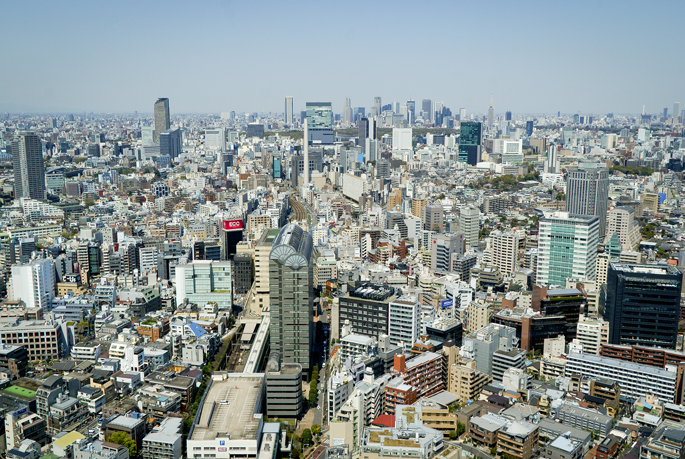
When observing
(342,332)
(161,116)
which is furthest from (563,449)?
(161,116)

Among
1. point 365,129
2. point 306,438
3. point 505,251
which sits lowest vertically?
point 306,438

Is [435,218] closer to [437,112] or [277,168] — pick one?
[277,168]

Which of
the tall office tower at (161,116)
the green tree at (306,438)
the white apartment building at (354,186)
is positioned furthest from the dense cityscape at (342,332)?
the tall office tower at (161,116)

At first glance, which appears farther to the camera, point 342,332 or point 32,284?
point 32,284

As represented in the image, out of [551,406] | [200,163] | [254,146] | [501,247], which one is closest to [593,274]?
[501,247]

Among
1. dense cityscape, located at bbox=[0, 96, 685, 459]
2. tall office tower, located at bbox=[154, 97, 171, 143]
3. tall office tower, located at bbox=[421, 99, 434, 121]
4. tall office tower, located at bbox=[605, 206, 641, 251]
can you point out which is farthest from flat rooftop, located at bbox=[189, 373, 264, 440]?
tall office tower, located at bbox=[421, 99, 434, 121]

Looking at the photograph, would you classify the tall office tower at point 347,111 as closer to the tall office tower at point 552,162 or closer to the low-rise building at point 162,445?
the tall office tower at point 552,162
